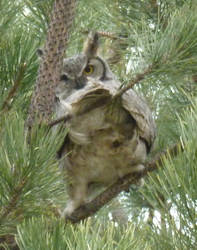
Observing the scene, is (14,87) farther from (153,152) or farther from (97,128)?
(153,152)

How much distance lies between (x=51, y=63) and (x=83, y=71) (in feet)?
1.84

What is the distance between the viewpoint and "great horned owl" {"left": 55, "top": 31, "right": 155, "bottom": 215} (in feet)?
5.32

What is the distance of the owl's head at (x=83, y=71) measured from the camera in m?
1.91

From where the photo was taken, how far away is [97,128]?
5.56ft

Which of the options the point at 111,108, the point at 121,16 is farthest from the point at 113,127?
the point at 121,16

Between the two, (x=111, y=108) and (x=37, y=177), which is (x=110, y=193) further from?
(x=37, y=177)

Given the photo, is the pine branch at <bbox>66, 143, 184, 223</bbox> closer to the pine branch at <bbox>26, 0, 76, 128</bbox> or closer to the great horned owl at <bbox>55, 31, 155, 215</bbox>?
the great horned owl at <bbox>55, 31, 155, 215</bbox>

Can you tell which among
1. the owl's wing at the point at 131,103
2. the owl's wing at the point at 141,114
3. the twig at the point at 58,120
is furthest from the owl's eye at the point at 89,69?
the twig at the point at 58,120

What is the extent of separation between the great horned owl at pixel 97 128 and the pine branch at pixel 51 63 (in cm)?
16

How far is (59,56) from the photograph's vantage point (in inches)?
56.7

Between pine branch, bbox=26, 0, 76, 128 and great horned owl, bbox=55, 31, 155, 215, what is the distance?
159 mm

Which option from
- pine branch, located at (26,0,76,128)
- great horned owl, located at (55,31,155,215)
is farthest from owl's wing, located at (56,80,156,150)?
pine branch, located at (26,0,76,128)

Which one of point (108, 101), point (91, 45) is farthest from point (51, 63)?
point (91, 45)

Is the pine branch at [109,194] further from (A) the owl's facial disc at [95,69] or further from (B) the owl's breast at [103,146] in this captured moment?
(A) the owl's facial disc at [95,69]
